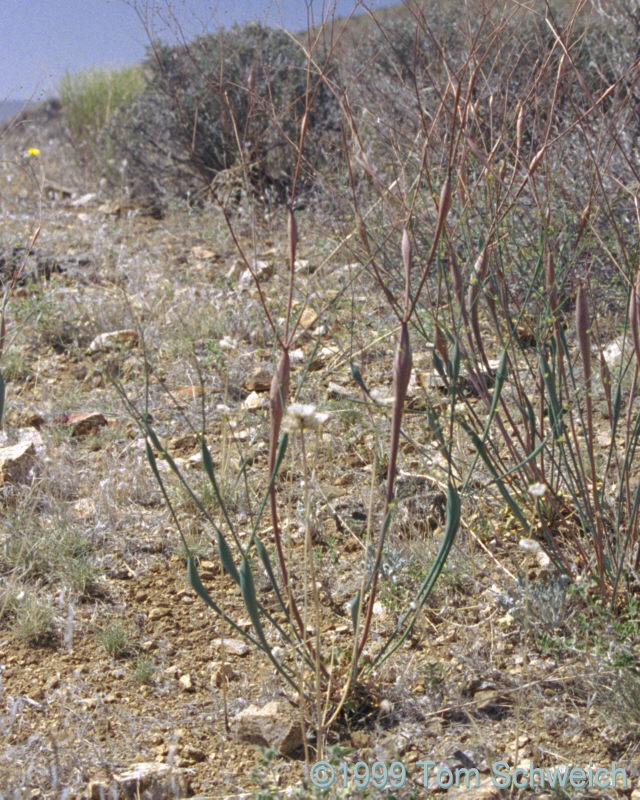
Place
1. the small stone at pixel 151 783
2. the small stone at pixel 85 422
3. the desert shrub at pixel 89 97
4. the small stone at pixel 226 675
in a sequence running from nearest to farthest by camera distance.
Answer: the small stone at pixel 151 783 → the small stone at pixel 226 675 → the small stone at pixel 85 422 → the desert shrub at pixel 89 97

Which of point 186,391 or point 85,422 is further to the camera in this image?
point 186,391

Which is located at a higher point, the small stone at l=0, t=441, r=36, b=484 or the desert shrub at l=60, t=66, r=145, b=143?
the desert shrub at l=60, t=66, r=145, b=143

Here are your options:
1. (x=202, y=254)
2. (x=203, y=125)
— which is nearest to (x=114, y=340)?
(x=202, y=254)

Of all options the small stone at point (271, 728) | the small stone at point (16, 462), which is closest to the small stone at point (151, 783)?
the small stone at point (271, 728)

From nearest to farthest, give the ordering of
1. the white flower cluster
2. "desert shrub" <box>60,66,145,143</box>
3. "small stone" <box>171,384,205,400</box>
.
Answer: the white flower cluster → "small stone" <box>171,384,205,400</box> → "desert shrub" <box>60,66,145,143</box>

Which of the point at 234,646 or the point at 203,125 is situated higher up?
the point at 203,125

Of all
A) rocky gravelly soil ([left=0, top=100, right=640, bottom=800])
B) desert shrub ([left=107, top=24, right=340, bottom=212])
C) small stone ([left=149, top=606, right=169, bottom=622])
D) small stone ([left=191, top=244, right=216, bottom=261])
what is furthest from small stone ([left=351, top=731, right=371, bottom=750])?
desert shrub ([left=107, top=24, right=340, bottom=212])

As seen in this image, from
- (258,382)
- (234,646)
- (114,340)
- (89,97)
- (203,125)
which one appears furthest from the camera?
(89,97)

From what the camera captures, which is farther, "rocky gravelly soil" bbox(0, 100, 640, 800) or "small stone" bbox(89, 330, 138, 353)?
"small stone" bbox(89, 330, 138, 353)

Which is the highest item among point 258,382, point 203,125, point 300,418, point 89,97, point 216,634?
point 89,97

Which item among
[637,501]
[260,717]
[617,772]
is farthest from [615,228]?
[260,717]

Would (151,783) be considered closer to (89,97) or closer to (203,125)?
(203,125)

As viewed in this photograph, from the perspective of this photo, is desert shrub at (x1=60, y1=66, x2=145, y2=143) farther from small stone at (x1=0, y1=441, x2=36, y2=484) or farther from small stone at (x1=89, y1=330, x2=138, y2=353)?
small stone at (x1=0, y1=441, x2=36, y2=484)

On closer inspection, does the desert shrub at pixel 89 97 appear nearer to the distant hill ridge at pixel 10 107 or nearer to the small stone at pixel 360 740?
the distant hill ridge at pixel 10 107
